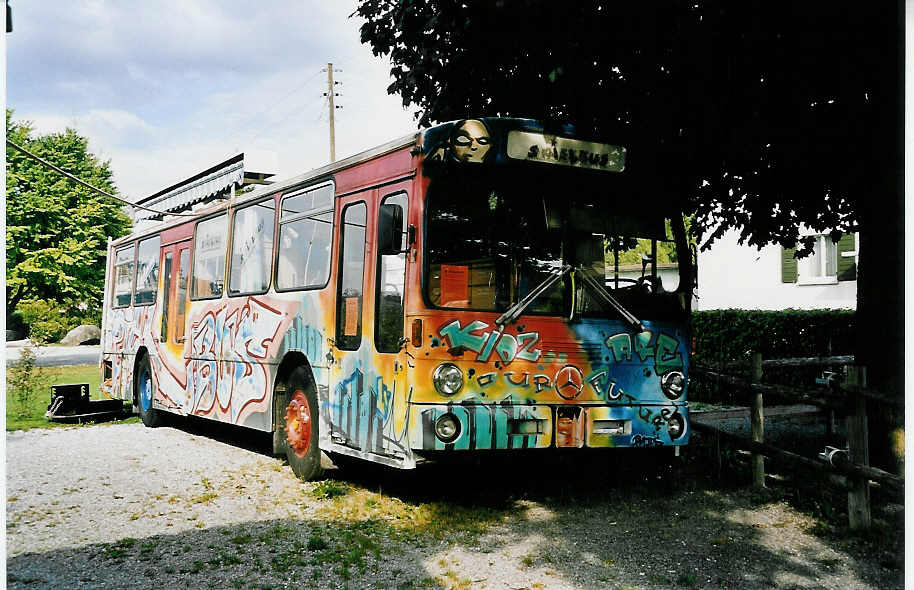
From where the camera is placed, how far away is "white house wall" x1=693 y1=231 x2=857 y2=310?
790 inches

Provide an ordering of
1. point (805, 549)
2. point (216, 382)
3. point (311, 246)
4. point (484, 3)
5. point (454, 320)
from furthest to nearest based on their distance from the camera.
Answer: point (216, 382)
point (311, 246)
point (484, 3)
point (454, 320)
point (805, 549)

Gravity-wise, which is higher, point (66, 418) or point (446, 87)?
point (446, 87)

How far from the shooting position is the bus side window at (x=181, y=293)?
11792 millimetres

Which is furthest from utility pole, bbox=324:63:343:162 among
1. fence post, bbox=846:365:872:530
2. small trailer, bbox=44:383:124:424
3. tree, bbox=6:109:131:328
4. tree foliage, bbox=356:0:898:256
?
fence post, bbox=846:365:872:530

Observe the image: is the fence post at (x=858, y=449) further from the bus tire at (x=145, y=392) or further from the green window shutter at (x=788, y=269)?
the green window shutter at (x=788, y=269)

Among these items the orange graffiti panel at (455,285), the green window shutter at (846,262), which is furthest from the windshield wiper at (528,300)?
the green window shutter at (846,262)

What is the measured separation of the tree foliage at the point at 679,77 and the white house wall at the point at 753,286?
451 inches

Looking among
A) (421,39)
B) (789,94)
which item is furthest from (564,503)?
(421,39)

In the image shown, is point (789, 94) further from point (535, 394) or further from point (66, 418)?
point (66, 418)

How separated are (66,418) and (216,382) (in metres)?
4.68

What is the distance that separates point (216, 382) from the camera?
1052 cm

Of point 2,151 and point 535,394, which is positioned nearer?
point 2,151

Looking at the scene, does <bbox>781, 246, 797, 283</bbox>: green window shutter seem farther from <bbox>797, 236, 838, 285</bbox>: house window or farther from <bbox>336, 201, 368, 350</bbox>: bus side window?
<bbox>336, 201, 368, 350</bbox>: bus side window

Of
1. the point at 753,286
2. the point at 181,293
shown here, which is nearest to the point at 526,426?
the point at 181,293
